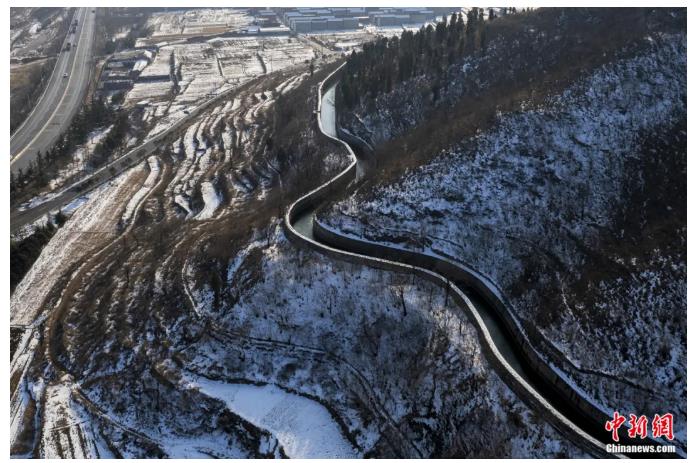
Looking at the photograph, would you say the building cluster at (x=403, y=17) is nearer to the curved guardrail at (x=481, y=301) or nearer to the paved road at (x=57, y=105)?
the paved road at (x=57, y=105)

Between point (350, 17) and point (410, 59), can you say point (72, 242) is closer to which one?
point (410, 59)

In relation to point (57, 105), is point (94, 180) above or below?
below

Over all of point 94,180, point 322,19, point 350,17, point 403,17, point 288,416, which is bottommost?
point 288,416

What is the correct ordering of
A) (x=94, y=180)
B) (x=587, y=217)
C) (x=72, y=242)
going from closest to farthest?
(x=587, y=217), (x=72, y=242), (x=94, y=180)

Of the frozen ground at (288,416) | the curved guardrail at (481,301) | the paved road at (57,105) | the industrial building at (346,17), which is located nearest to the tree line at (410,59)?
the curved guardrail at (481,301)

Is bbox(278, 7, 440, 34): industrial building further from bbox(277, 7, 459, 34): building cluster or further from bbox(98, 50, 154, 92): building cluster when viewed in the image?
bbox(98, 50, 154, 92): building cluster

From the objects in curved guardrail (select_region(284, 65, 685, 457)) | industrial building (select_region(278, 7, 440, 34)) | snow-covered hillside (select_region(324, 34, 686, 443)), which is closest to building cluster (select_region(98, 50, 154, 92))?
industrial building (select_region(278, 7, 440, 34))

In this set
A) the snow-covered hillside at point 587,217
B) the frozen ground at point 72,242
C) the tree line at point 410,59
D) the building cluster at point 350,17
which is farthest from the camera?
the building cluster at point 350,17

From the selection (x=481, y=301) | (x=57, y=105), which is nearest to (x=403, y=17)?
(x=57, y=105)
